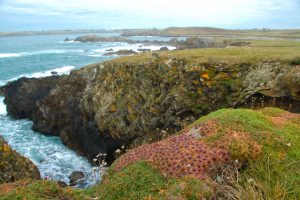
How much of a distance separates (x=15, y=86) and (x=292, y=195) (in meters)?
35.3

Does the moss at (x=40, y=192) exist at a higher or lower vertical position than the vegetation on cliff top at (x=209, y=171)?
lower

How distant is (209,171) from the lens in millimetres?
7762

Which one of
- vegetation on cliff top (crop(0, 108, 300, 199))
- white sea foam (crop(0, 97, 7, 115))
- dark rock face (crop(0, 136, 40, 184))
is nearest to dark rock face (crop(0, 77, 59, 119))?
white sea foam (crop(0, 97, 7, 115))

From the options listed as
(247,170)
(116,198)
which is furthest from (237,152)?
(116,198)

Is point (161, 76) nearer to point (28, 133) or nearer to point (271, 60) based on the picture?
point (271, 60)

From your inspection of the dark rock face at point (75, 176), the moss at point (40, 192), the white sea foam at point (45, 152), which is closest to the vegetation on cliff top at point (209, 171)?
the moss at point (40, 192)

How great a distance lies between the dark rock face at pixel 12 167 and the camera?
11820 mm

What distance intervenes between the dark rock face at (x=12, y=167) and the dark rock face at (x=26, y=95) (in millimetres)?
20589

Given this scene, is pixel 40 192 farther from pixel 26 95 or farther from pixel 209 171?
pixel 26 95

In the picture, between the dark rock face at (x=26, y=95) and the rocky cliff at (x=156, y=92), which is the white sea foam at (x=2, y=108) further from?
the rocky cliff at (x=156, y=92)

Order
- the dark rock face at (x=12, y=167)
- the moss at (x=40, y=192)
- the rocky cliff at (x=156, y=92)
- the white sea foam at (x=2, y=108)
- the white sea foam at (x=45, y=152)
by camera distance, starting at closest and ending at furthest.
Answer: the moss at (x=40, y=192), the dark rock face at (x=12, y=167), the rocky cliff at (x=156, y=92), the white sea foam at (x=45, y=152), the white sea foam at (x=2, y=108)

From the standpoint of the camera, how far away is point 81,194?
307 inches

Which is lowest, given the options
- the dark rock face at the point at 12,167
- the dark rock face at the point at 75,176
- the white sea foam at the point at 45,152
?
the white sea foam at the point at 45,152

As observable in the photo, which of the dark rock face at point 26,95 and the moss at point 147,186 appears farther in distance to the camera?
the dark rock face at point 26,95
